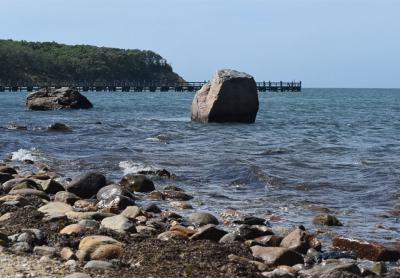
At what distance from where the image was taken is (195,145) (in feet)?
63.3

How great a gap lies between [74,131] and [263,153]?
929 centimetres

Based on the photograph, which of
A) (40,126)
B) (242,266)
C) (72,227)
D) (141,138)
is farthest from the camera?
(40,126)

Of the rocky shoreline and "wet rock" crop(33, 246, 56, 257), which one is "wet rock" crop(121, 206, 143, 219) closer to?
the rocky shoreline

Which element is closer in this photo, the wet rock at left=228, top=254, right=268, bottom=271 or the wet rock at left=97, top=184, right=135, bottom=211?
the wet rock at left=228, top=254, right=268, bottom=271

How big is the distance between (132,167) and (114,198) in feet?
13.9

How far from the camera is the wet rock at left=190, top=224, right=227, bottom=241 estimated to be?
7.75 metres

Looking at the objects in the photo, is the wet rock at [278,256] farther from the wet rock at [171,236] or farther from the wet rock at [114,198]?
the wet rock at [114,198]

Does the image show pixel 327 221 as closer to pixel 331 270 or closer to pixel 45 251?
pixel 331 270

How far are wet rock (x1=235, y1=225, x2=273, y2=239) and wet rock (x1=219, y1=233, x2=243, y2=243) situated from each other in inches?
3.7

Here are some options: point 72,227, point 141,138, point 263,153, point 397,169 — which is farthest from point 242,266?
point 141,138

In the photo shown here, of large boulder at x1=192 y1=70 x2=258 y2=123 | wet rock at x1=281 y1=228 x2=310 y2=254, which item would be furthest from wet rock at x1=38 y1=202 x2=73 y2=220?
large boulder at x1=192 y1=70 x2=258 y2=123

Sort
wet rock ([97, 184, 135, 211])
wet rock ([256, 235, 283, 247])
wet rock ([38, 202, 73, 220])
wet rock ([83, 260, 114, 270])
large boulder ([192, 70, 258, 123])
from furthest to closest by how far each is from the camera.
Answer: large boulder ([192, 70, 258, 123]) < wet rock ([97, 184, 135, 211]) < wet rock ([38, 202, 73, 220]) < wet rock ([256, 235, 283, 247]) < wet rock ([83, 260, 114, 270])

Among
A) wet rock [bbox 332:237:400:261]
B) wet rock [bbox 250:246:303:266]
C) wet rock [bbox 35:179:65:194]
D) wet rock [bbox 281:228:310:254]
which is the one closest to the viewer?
wet rock [bbox 250:246:303:266]

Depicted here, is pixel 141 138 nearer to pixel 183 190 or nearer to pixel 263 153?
pixel 263 153
